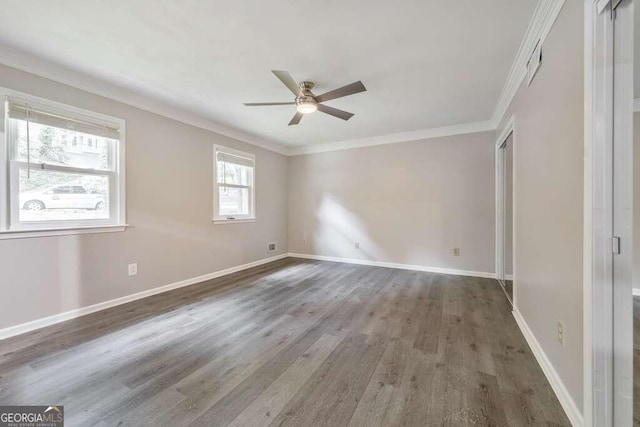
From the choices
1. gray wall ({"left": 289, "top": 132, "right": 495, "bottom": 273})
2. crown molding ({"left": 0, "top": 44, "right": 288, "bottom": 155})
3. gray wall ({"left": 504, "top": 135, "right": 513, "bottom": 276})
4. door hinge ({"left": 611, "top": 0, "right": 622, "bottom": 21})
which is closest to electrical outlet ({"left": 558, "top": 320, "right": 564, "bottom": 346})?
door hinge ({"left": 611, "top": 0, "right": 622, "bottom": 21})

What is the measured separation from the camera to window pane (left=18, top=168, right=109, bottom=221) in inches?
89.0

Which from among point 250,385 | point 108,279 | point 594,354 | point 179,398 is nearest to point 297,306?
point 250,385

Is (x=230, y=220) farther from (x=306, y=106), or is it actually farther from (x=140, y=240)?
(x=306, y=106)

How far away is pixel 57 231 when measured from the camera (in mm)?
2400

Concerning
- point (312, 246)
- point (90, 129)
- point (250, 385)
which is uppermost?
point (90, 129)

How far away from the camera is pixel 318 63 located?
231 cm

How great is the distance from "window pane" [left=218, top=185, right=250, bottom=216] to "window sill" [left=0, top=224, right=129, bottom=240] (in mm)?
1488

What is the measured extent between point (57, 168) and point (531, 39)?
4.28 metres

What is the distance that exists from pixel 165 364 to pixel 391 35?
2.99m

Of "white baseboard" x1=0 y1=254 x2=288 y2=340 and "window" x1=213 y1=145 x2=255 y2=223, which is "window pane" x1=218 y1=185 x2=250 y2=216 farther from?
"white baseboard" x1=0 y1=254 x2=288 y2=340

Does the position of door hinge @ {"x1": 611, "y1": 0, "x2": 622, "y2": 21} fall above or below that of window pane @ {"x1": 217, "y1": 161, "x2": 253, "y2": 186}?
above

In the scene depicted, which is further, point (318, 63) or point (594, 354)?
point (318, 63)

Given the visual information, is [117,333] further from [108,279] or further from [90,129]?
[90,129]

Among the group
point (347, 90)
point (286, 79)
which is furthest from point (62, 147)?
point (347, 90)
